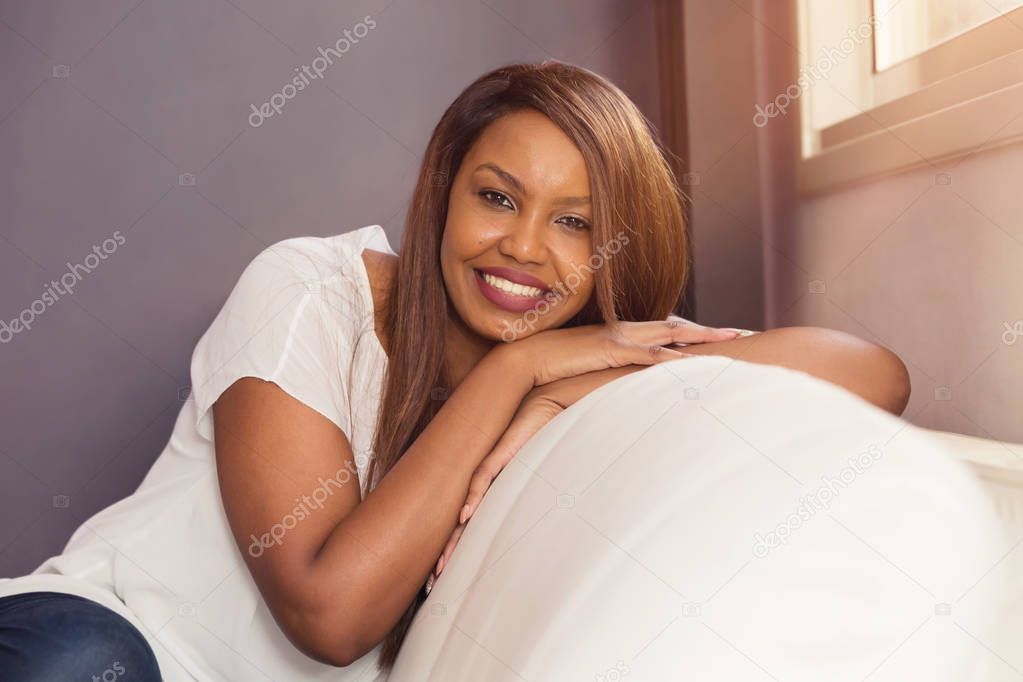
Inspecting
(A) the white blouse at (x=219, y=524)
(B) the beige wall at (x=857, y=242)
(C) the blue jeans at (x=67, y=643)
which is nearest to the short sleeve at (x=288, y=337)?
(A) the white blouse at (x=219, y=524)

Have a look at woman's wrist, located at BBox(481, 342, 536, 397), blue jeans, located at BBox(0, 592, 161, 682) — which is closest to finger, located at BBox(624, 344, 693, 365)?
woman's wrist, located at BBox(481, 342, 536, 397)

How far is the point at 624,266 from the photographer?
1386mm

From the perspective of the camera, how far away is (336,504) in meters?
1.12

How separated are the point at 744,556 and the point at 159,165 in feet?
6.38

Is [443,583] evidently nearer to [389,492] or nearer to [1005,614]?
[389,492]

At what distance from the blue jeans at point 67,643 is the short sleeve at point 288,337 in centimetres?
27

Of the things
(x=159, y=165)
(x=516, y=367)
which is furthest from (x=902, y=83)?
(x=159, y=165)

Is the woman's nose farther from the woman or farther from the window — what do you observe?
the window

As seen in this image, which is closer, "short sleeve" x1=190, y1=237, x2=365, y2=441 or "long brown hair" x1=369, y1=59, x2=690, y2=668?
"short sleeve" x1=190, y1=237, x2=365, y2=441

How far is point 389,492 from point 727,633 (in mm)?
520

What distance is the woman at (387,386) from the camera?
1.07 metres

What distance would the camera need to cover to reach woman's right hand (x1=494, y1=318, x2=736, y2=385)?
3.84 ft

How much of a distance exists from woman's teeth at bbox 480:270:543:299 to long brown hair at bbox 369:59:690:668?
0.09 m

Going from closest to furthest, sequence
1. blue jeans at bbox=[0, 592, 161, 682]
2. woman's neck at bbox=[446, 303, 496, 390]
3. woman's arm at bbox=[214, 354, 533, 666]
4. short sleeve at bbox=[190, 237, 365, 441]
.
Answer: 1. blue jeans at bbox=[0, 592, 161, 682]
2. woman's arm at bbox=[214, 354, 533, 666]
3. short sleeve at bbox=[190, 237, 365, 441]
4. woman's neck at bbox=[446, 303, 496, 390]
